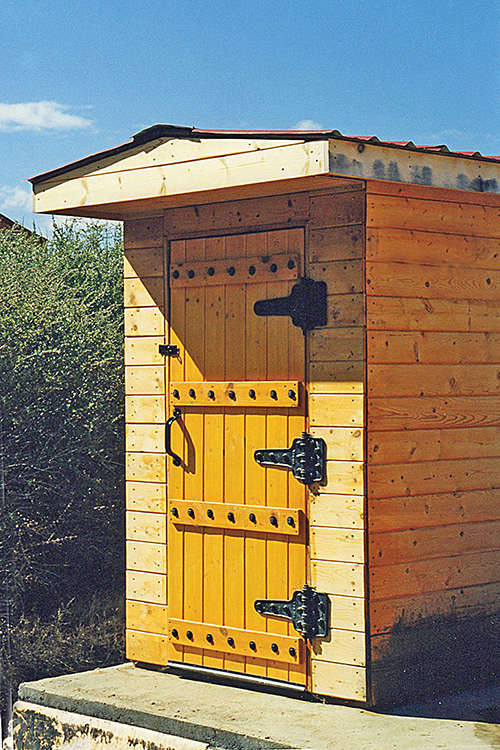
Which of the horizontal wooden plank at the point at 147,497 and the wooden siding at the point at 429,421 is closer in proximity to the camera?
the wooden siding at the point at 429,421

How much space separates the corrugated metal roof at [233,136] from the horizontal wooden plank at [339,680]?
2.44 meters

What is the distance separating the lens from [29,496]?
823 centimetres

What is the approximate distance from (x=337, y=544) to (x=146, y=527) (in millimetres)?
1246

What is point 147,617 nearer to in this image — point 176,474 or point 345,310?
point 176,474

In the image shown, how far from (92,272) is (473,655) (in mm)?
6623

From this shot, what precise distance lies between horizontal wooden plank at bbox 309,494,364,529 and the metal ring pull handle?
0.87 m

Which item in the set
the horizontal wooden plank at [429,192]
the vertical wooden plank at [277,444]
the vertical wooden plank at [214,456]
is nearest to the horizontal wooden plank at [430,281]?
the horizontal wooden plank at [429,192]

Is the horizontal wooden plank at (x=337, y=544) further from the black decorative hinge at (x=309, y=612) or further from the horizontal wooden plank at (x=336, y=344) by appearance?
the horizontal wooden plank at (x=336, y=344)

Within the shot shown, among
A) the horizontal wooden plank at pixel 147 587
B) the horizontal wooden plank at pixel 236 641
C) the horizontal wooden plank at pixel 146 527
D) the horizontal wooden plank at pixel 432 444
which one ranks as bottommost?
the horizontal wooden plank at pixel 236 641

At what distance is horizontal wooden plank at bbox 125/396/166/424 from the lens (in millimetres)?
5215

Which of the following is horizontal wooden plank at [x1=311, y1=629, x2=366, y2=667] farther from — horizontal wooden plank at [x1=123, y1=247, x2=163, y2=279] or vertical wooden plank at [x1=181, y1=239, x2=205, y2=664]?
horizontal wooden plank at [x1=123, y1=247, x2=163, y2=279]

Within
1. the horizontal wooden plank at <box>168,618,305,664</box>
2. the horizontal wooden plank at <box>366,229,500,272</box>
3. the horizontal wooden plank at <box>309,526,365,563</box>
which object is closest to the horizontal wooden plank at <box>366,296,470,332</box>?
the horizontal wooden plank at <box>366,229,500,272</box>

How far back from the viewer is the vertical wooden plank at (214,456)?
195 inches

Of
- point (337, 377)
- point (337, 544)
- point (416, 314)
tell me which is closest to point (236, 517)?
point (337, 544)
